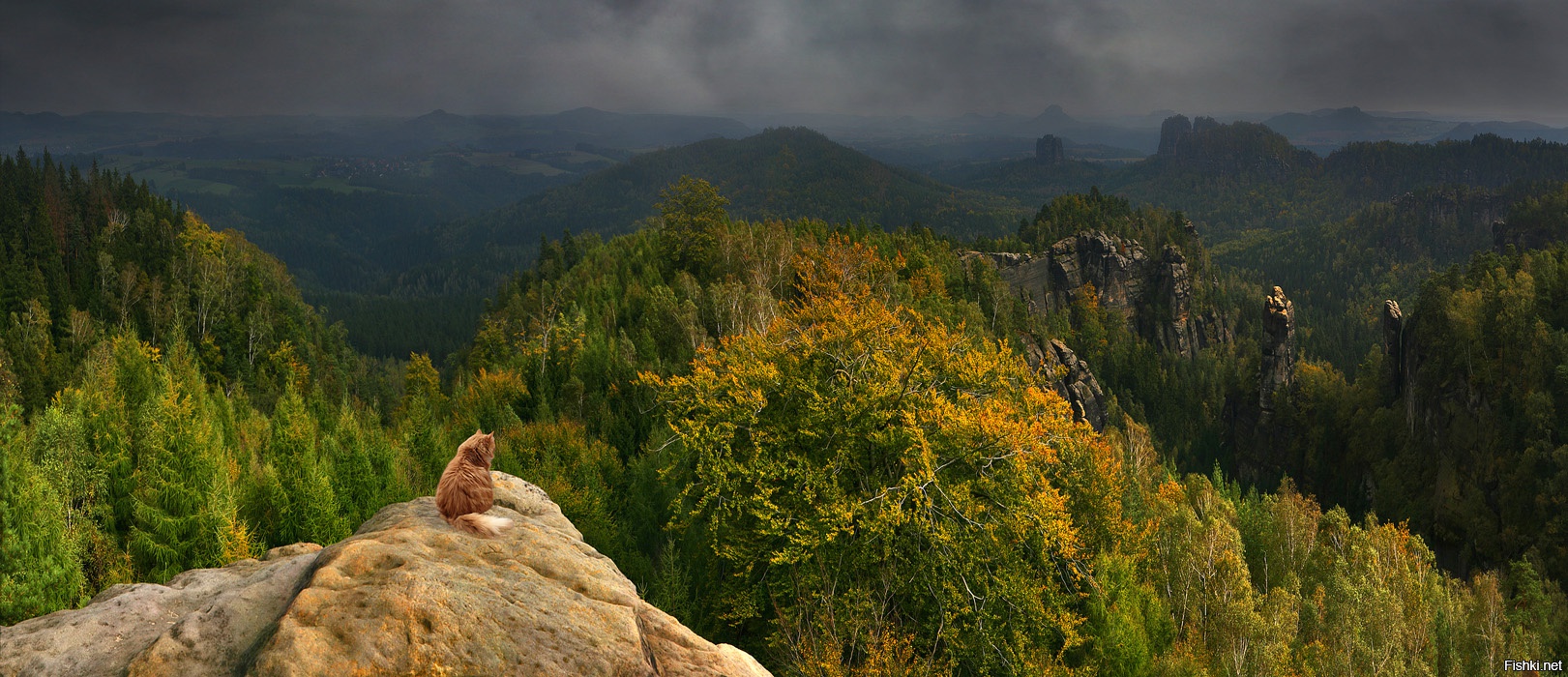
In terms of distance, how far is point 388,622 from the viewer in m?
8.92

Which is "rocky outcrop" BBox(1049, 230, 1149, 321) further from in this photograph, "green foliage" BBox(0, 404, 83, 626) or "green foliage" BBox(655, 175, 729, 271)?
"green foliage" BBox(0, 404, 83, 626)

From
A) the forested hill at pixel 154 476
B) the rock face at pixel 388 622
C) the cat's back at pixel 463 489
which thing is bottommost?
the forested hill at pixel 154 476

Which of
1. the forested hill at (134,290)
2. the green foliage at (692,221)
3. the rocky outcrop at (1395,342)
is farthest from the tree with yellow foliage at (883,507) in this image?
the rocky outcrop at (1395,342)

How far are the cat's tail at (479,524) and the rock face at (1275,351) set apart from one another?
16320cm

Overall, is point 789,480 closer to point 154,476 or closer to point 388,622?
point 154,476

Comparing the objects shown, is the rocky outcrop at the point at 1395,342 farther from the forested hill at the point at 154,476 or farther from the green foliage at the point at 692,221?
the forested hill at the point at 154,476

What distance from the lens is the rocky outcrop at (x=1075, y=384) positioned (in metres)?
98.6

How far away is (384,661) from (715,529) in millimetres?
18008

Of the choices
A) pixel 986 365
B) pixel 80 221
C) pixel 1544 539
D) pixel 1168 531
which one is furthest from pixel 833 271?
pixel 80 221

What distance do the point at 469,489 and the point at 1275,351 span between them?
167176 millimetres

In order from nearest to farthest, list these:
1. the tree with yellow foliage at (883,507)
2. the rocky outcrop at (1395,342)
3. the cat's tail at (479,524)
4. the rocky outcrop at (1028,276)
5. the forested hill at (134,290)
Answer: the cat's tail at (479,524) → the tree with yellow foliage at (883,507) → the forested hill at (134,290) → the rocky outcrop at (1395,342) → the rocky outcrop at (1028,276)

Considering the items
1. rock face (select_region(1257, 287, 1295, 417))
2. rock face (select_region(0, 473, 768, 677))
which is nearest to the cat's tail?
rock face (select_region(0, 473, 768, 677))

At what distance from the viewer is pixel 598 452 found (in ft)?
128

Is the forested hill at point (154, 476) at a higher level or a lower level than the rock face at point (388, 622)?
lower
